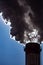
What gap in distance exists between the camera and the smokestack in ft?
21.9

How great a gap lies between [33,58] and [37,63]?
0.25 meters

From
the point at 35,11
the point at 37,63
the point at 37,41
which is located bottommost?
the point at 37,63

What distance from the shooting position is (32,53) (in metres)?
6.91

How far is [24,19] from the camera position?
261 inches

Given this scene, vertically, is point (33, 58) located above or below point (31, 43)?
below

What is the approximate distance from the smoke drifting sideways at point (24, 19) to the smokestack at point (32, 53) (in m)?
0.27

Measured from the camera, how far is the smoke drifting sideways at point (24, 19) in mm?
5887

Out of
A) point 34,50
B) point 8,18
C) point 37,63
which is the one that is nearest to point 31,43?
point 34,50

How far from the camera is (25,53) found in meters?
7.30

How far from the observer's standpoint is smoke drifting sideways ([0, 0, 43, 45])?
5.89m

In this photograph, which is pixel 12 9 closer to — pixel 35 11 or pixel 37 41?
pixel 35 11

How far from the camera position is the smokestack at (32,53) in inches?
263

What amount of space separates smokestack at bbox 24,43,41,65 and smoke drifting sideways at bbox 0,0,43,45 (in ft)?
0.90

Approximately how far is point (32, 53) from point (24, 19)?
138cm
